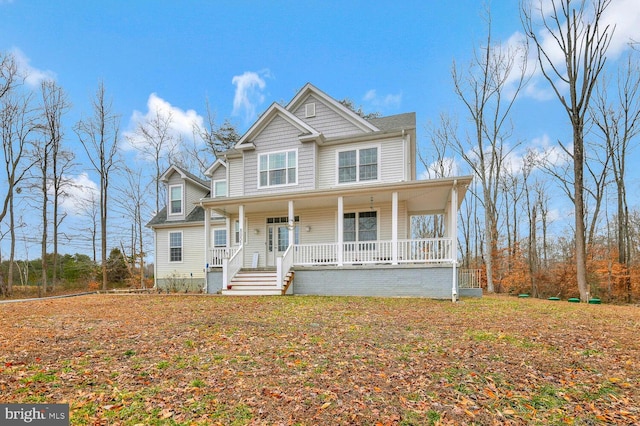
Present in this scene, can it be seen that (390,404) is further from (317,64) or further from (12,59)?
(12,59)

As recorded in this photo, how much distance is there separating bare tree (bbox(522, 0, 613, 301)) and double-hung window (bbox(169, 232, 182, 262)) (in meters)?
19.5

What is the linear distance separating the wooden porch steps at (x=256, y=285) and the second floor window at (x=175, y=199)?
28.9ft

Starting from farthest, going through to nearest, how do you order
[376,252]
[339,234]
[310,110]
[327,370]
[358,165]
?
[310,110]
[358,165]
[376,252]
[339,234]
[327,370]

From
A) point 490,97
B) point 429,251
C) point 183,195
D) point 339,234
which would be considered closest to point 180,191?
point 183,195

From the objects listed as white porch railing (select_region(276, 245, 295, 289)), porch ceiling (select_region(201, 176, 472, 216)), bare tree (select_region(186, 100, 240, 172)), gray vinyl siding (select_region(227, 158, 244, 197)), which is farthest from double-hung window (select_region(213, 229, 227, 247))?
bare tree (select_region(186, 100, 240, 172))

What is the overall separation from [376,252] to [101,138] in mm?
19700

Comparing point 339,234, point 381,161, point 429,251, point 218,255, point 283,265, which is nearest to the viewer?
point 429,251

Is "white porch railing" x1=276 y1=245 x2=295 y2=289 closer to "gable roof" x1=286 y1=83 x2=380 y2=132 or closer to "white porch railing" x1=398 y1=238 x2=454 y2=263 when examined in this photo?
"white porch railing" x1=398 y1=238 x2=454 y2=263

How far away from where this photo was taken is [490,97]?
20.8 meters

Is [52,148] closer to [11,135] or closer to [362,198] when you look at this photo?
[11,135]

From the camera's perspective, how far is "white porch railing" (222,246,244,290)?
40.8 ft

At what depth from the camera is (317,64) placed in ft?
63.0

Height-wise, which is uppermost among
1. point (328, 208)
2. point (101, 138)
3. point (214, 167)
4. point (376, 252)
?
point (101, 138)

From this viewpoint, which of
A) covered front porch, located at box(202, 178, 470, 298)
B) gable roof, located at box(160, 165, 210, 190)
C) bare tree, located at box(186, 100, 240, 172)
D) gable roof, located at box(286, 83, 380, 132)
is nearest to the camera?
covered front porch, located at box(202, 178, 470, 298)
